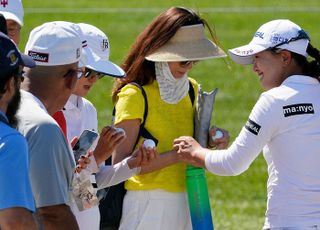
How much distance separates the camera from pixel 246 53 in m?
6.62

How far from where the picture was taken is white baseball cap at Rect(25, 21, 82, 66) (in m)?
5.60

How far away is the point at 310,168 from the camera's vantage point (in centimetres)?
632

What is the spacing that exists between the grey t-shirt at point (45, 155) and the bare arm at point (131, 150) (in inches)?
59.6

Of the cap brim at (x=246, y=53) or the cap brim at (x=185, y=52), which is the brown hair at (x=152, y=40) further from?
the cap brim at (x=246, y=53)

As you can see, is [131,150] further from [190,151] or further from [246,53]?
[246,53]

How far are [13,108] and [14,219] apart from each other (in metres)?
0.52

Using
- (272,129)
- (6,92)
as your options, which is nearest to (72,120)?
(272,129)

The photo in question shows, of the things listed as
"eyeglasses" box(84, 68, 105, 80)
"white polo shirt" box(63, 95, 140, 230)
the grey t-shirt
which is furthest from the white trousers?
the grey t-shirt

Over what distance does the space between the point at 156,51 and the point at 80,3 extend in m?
17.8

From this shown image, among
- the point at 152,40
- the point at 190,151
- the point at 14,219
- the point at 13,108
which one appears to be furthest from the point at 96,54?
the point at 14,219

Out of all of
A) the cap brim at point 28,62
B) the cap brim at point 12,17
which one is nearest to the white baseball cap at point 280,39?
the cap brim at point 12,17

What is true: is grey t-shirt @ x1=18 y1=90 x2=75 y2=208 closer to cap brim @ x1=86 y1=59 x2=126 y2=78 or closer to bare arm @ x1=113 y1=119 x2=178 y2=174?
cap brim @ x1=86 y1=59 x2=126 y2=78

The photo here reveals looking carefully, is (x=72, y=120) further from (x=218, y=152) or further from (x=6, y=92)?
(x=6, y=92)

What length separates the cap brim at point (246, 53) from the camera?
656cm
